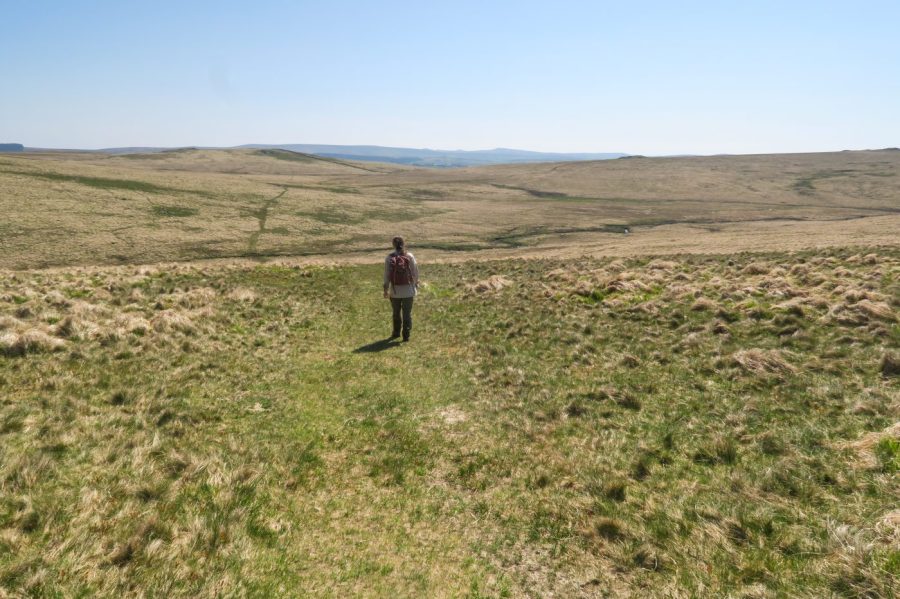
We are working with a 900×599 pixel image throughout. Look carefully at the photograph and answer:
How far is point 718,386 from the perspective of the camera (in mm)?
10547

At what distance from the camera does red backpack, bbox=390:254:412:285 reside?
1600 centimetres

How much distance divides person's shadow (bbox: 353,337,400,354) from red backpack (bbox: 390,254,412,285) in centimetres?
210

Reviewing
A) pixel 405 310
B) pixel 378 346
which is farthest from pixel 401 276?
pixel 378 346

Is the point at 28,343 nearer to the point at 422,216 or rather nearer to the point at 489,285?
the point at 489,285

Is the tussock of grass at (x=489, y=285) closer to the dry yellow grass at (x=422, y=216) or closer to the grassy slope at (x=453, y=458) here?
the grassy slope at (x=453, y=458)

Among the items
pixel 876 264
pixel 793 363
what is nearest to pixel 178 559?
pixel 793 363

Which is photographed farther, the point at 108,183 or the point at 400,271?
the point at 108,183

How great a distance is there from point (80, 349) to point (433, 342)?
981 centimetres

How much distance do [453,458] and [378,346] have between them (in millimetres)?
7979

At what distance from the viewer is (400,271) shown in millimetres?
16031

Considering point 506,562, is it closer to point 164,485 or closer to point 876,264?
point 164,485

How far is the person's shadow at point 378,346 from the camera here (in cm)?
1494

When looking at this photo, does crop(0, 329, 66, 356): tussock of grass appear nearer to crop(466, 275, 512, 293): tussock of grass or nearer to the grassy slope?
the grassy slope

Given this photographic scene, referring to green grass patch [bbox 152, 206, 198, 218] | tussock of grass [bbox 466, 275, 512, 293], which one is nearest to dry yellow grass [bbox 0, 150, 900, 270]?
green grass patch [bbox 152, 206, 198, 218]
